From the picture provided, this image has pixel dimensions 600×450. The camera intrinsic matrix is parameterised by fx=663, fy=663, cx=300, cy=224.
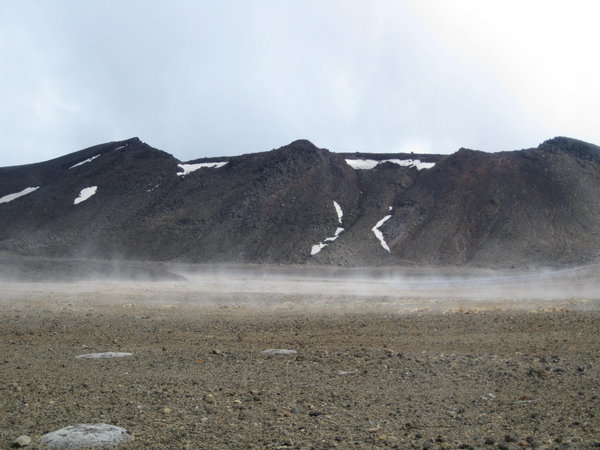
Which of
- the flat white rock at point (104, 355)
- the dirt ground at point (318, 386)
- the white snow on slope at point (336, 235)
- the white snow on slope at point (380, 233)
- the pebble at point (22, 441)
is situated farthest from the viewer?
the white snow on slope at point (336, 235)

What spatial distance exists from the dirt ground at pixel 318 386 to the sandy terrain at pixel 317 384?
27 millimetres

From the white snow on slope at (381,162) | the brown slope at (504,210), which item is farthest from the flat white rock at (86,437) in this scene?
the white snow on slope at (381,162)

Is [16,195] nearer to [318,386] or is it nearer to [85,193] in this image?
[85,193]

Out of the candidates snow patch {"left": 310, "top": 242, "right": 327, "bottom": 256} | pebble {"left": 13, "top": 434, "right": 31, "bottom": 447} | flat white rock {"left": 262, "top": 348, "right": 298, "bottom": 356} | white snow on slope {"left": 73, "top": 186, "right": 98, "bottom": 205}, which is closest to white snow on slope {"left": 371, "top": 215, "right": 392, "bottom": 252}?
snow patch {"left": 310, "top": 242, "right": 327, "bottom": 256}

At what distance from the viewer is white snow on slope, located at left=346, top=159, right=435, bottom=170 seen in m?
112

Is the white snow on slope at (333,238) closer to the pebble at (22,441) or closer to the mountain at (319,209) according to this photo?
the mountain at (319,209)

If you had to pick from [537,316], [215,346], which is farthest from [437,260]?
[215,346]

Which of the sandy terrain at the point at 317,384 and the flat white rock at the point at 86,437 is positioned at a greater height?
the sandy terrain at the point at 317,384

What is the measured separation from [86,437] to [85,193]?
Result: 106 metres

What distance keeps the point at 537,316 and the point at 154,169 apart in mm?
100900

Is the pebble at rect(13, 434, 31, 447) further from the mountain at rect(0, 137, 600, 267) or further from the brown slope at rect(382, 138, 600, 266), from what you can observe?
the brown slope at rect(382, 138, 600, 266)

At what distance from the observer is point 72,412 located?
788cm

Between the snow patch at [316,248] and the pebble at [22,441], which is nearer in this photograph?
the pebble at [22,441]

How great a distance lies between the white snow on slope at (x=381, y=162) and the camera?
11203 cm
